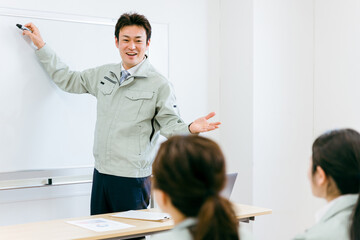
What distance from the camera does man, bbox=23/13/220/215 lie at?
3053 millimetres

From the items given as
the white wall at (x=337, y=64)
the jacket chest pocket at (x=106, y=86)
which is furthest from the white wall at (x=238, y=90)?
the jacket chest pocket at (x=106, y=86)

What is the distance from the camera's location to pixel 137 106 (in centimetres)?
310

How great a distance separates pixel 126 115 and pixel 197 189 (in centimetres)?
192

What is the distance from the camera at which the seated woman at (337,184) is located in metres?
1.53

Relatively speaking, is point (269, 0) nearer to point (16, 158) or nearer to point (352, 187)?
point (16, 158)

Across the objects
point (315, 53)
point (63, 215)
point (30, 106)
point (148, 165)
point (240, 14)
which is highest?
point (240, 14)

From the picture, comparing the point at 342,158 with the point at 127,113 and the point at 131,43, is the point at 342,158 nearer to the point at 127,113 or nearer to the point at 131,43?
the point at 127,113

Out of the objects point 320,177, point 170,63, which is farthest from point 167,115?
point 320,177

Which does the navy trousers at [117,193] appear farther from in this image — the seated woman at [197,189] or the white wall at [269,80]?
the seated woman at [197,189]

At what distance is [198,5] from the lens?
163 inches

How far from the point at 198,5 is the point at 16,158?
1.99m

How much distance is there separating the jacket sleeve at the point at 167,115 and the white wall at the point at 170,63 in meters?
0.80

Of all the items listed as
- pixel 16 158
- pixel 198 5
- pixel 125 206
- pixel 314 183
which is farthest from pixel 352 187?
pixel 198 5

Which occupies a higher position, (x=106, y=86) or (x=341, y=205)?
(x=106, y=86)
